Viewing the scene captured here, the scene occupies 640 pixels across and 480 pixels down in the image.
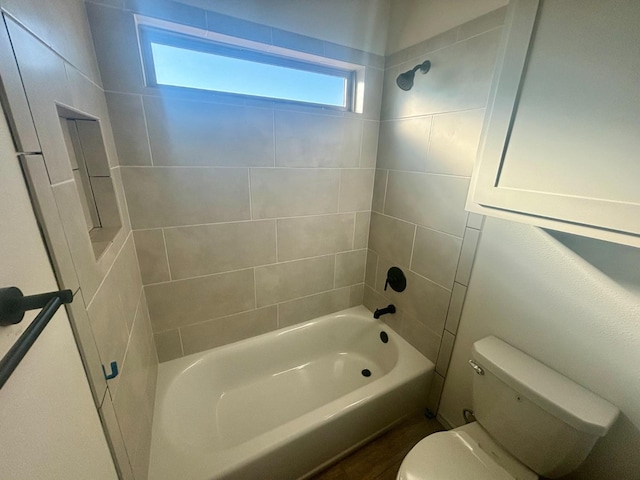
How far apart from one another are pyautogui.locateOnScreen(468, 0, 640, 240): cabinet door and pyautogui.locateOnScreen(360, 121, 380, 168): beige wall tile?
89cm

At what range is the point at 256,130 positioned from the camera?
1.30m

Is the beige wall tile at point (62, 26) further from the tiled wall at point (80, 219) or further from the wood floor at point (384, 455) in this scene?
the wood floor at point (384, 455)

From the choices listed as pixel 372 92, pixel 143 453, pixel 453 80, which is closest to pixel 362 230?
pixel 372 92

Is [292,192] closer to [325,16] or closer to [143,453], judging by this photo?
[325,16]

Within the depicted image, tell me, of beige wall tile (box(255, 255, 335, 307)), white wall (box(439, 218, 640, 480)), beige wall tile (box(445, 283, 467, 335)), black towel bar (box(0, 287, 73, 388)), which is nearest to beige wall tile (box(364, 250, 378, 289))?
beige wall tile (box(255, 255, 335, 307))

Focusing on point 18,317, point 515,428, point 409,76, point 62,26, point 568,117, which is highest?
point 409,76

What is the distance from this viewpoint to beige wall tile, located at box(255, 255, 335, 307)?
1.59 m

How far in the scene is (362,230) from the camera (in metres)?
1.80

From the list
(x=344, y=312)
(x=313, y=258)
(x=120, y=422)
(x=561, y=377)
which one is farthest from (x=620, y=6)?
(x=344, y=312)

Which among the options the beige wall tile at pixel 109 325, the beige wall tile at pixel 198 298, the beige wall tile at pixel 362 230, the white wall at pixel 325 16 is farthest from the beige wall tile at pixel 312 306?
the white wall at pixel 325 16

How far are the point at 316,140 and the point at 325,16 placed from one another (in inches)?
23.5

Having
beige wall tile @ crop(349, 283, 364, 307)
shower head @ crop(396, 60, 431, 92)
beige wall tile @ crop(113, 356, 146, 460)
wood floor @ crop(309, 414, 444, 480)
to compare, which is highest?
shower head @ crop(396, 60, 431, 92)

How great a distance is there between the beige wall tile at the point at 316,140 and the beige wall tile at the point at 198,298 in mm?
738

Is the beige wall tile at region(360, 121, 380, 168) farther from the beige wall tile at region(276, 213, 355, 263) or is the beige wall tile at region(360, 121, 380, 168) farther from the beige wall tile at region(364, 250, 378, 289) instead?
the beige wall tile at region(364, 250, 378, 289)
